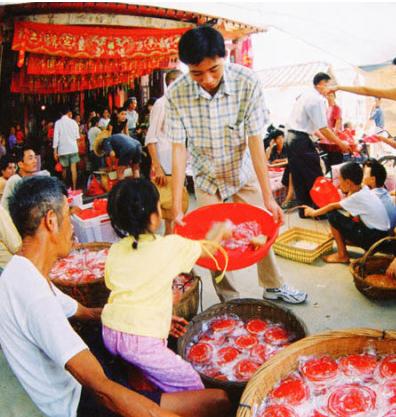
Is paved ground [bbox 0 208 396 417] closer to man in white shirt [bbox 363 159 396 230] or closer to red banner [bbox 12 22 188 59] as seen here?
man in white shirt [bbox 363 159 396 230]

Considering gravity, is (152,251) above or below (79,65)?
below

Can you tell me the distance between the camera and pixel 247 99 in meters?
3.04

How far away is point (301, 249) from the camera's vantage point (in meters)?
4.69

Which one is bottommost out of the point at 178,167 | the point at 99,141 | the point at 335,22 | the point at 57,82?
the point at 99,141

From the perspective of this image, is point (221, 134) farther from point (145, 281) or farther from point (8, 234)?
point (8, 234)

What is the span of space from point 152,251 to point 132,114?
27.8 ft

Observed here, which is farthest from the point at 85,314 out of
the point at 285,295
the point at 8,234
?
the point at 285,295

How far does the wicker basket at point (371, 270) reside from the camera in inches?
145

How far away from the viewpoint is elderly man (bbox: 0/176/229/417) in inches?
63.7

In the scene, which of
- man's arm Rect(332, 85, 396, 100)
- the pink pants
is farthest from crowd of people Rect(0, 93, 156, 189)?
the pink pants

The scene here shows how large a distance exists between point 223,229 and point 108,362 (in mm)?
1024

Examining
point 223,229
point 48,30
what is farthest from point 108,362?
point 48,30

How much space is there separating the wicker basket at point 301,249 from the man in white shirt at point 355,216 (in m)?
0.15

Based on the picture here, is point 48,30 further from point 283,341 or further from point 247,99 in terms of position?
point 283,341
